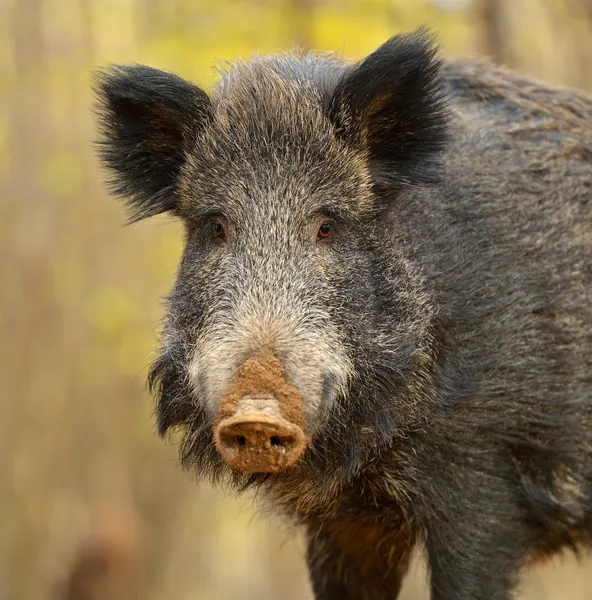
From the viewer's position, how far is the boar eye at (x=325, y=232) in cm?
502

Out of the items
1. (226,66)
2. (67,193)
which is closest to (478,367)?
(226,66)

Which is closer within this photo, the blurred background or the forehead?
the forehead

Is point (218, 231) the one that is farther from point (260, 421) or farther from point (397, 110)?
point (260, 421)

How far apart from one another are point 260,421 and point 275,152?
56.9 inches

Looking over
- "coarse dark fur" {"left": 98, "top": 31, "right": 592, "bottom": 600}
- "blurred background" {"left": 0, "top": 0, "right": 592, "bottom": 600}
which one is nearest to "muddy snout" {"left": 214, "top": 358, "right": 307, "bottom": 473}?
"coarse dark fur" {"left": 98, "top": 31, "right": 592, "bottom": 600}

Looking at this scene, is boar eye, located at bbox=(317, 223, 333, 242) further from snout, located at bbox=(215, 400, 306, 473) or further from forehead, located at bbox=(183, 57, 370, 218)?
snout, located at bbox=(215, 400, 306, 473)

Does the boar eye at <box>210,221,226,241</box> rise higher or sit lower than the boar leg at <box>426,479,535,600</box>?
higher

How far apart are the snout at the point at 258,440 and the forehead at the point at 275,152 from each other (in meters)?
1.18

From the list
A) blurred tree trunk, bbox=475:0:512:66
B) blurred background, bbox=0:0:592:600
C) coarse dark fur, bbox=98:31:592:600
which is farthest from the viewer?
blurred background, bbox=0:0:592:600

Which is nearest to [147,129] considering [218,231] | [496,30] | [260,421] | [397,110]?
[218,231]

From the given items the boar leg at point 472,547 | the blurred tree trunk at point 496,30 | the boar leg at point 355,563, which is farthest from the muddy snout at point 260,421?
the blurred tree trunk at point 496,30

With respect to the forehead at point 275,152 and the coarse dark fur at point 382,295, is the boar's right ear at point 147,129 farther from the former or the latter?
the forehead at point 275,152

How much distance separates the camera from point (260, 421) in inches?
161

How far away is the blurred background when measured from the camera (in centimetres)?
1630
